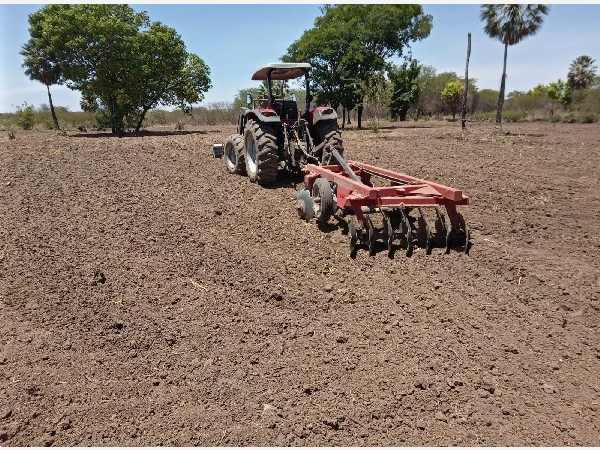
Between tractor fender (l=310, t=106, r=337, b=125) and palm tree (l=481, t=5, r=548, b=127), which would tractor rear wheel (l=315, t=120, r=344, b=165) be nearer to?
tractor fender (l=310, t=106, r=337, b=125)

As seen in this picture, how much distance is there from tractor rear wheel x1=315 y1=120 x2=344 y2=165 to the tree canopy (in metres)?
14.9

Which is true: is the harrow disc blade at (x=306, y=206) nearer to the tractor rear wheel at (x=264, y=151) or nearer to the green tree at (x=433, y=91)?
the tractor rear wheel at (x=264, y=151)

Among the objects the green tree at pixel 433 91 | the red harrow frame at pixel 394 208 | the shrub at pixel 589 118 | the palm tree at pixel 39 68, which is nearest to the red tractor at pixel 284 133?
the red harrow frame at pixel 394 208

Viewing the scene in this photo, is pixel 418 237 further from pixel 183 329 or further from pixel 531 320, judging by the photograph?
pixel 183 329

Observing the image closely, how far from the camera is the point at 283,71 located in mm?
8148

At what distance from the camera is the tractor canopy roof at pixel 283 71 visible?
7.53 metres

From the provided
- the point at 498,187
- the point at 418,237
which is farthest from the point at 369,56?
the point at 418,237

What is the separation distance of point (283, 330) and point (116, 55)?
1939cm

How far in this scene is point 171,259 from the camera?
505 centimetres

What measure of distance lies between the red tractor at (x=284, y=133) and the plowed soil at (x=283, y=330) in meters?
1.05

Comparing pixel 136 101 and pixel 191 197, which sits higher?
pixel 136 101

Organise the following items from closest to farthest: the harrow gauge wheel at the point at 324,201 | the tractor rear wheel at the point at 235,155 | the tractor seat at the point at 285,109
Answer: the harrow gauge wheel at the point at 324,201 < the tractor seat at the point at 285,109 < the tractor rear wheel at the point at 235,155

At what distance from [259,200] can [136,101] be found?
16598 mm

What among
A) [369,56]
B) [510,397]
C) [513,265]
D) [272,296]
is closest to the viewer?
[510,397]
